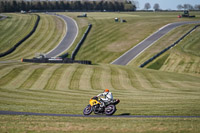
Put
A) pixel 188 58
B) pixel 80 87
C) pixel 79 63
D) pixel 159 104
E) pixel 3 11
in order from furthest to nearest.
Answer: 1. pixel 3 11
2. pixel 188 58
3. pixel 79 63
4. pixel 80 87
5. pixel 159 104

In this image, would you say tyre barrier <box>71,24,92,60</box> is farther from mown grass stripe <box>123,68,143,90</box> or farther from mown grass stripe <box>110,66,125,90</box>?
mown grass stripe <box>123,68,143,90</box>

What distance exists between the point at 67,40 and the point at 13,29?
27.4 meters

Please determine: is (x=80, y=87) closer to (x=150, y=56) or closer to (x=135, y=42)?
(x=150, y=56)

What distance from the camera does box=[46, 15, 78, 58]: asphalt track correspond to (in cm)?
9331

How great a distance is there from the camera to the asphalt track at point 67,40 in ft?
306

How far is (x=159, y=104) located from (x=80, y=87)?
16855mm

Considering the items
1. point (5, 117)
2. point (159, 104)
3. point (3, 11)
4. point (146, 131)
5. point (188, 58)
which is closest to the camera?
point (146, 131)

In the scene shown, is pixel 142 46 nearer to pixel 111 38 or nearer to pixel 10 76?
pixel 111 38

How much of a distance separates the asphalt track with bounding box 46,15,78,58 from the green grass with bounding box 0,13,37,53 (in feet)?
48.6

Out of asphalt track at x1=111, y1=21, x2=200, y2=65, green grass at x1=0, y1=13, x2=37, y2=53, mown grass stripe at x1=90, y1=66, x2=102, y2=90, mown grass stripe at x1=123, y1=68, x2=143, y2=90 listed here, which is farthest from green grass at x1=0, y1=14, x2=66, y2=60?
mown grass stripe at x1=123, y1=68, x2=143, y2=90

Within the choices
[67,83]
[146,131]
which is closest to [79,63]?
[67,83]

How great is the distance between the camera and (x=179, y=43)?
289ft

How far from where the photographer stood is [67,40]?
10700cm

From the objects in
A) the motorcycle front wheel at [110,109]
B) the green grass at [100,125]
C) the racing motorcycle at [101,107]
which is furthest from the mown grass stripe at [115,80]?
the green grass at [100,125]
